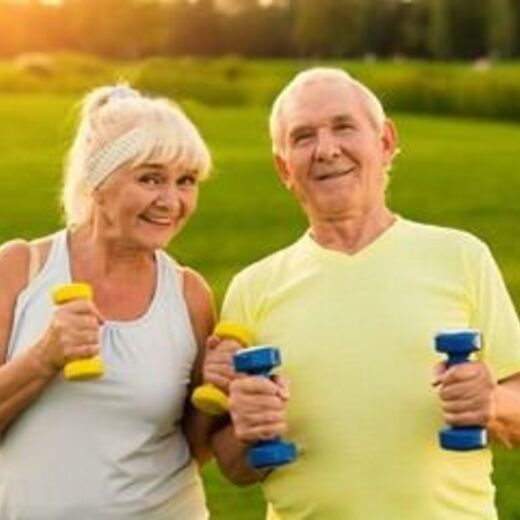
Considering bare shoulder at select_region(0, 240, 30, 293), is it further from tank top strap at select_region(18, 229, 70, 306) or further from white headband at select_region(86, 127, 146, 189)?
white headband at select_region(86, 127, 146, 189)

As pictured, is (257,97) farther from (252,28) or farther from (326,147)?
(326,147)

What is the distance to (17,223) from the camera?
22.1 metres

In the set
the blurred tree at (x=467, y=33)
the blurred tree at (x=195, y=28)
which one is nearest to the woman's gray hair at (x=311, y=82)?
the blurred tree at (x=467, y=33)

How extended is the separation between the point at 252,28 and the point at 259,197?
73915 millimetres

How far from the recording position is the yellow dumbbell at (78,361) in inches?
165

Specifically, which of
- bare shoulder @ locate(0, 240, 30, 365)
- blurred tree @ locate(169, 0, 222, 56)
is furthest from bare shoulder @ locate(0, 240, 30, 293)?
blurred tree @ locate(169, 0, 222, 56)

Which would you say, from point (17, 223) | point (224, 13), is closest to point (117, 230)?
point (17, 223)

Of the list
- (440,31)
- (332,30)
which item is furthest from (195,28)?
(440,31)

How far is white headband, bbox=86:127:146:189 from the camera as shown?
14.4 ft

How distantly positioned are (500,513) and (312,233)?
155 inches

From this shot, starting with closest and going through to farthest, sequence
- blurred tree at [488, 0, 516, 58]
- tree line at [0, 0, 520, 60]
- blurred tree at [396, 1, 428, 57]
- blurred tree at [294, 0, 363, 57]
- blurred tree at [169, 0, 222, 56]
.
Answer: blurred tree at [488, 0, 516, 58]
tree line at [0, 0, 520, 60]
blurred tree at [396, 1, 428, 57]
blurred tree at [294, 0, 363, 57]
blurred tree at [169, 0, 222, 56]

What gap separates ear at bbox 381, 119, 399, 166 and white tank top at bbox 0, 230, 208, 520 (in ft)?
2.00

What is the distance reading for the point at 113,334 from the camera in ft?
14.5

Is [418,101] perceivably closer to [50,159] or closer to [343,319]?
[50,159]
